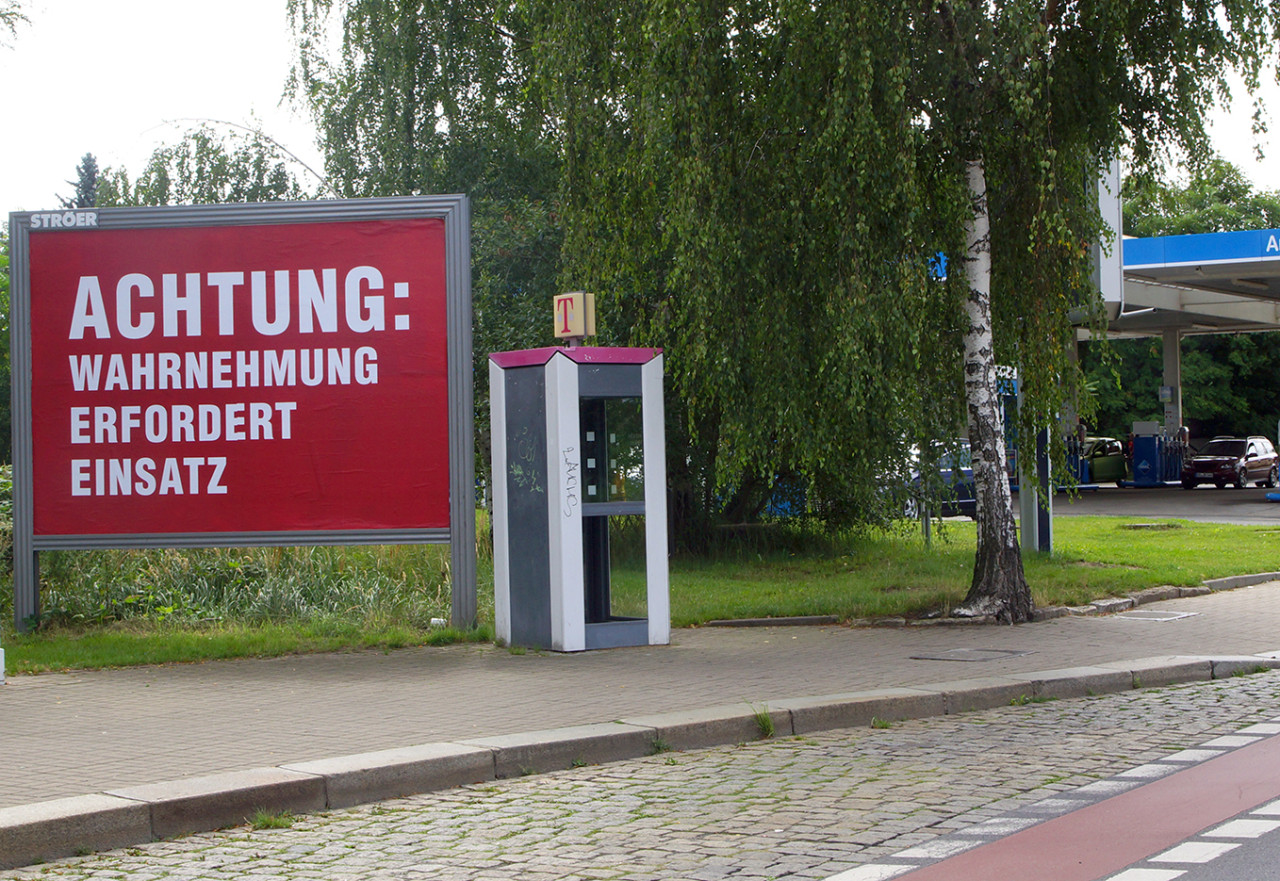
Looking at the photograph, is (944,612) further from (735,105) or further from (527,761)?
(527,761)

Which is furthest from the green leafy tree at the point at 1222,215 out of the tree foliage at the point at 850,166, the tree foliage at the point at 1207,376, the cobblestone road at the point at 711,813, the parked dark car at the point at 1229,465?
the cobblestone road at the point at 711,813

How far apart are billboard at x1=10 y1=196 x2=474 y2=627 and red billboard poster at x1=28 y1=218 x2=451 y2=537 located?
12 mm

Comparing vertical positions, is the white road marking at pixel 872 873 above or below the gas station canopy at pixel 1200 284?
below

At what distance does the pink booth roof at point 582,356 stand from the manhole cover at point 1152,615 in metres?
5.50

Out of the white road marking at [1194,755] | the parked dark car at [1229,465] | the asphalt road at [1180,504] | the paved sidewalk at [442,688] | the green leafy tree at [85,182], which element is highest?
the green leafy tree at [85,182]

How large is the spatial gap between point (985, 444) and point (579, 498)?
432 cm

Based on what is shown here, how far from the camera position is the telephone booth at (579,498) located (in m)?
10.9

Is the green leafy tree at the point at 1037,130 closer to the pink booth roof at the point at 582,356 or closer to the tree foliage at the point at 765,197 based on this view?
the tree foliage at the point at 765,197

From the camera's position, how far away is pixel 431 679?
9656 mm

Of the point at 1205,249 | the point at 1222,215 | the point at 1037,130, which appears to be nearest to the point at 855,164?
the point at 1037,130

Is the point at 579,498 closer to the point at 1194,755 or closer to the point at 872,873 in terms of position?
the point at 1194,755

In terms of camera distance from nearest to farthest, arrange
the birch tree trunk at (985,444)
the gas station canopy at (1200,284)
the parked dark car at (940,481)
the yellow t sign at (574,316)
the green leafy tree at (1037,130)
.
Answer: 1. the yellow t sign at (574,316)
2. the green leafy tree at (1037,130)
3. the birch tree trunk at (985,444)
4. the parked dark car at (940,481)
5. the gas station canopy at (1200,284)

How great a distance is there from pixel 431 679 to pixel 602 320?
334 inches

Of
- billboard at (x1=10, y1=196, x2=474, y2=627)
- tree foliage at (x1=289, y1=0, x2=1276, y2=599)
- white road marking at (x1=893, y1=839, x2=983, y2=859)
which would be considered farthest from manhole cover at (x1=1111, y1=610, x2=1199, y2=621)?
white road marking at (x1=893, y1=839, x2=983, y2=859)
